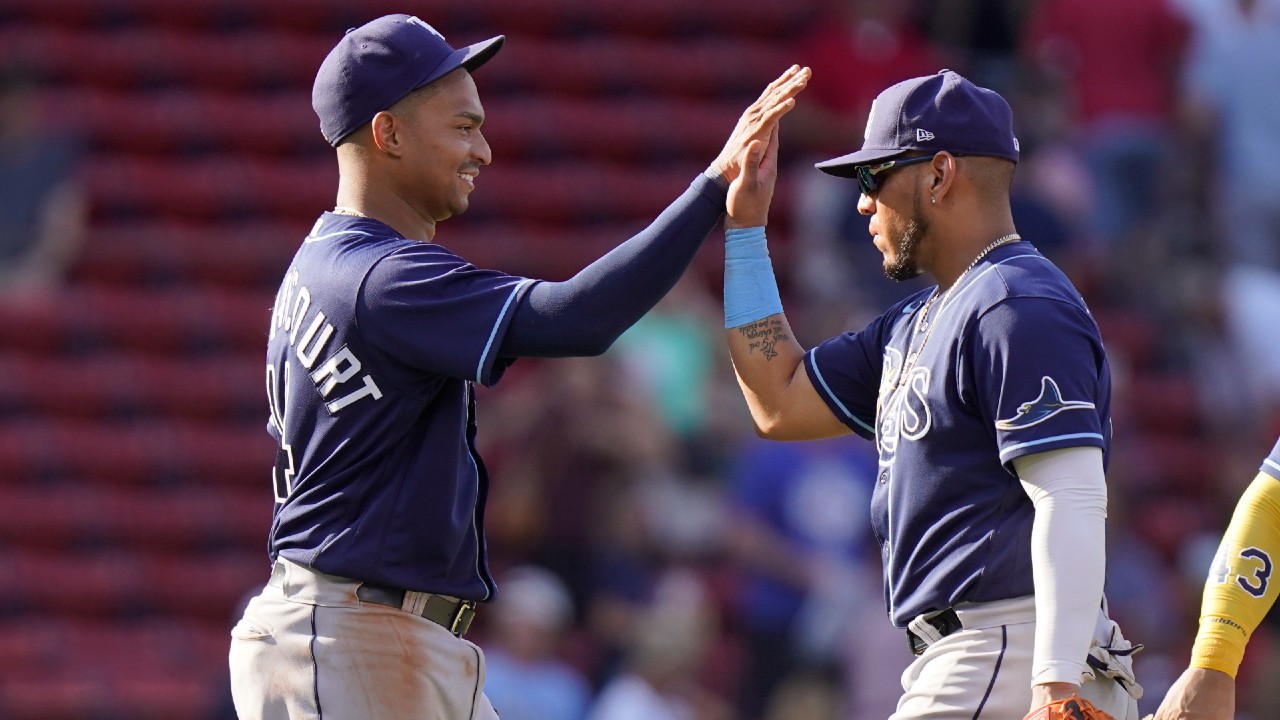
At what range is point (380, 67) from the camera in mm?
4242

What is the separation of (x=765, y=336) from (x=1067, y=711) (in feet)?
4.32

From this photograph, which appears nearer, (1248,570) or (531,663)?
(1248,570)

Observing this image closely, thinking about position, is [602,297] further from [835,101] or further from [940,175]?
[835,101]

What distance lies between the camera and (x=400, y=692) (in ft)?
13.2

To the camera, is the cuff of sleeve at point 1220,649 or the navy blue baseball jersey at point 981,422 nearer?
the navy blue baseball jersey at point 981,422

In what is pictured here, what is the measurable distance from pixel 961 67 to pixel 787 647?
3.88 meters

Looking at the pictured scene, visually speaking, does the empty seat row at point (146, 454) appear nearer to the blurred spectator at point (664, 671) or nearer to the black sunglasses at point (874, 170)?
the blurred spectator at point (664, 671)

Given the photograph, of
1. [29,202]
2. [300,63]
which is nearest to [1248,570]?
[29,202]

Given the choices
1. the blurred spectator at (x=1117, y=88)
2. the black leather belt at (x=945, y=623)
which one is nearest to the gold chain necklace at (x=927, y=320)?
the black leather belt at (x=945, y=623)

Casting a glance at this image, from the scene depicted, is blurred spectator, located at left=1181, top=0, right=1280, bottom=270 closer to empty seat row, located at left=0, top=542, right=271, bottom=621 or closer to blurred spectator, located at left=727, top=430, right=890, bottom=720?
blurred spectator, located at left=727, top=430, right=890, bottom=720

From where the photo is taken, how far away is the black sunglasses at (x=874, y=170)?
4.12 m

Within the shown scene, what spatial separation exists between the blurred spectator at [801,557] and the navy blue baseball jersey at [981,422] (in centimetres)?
393

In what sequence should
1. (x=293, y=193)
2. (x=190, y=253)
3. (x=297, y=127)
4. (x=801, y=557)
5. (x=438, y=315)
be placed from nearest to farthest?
(x=438, y=315), (x=801, y=557), (x=190, y=253), (x=293, y=193), (x=297, y=127)

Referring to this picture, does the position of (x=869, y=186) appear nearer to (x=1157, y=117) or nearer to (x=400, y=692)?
(x=400, y=692)
